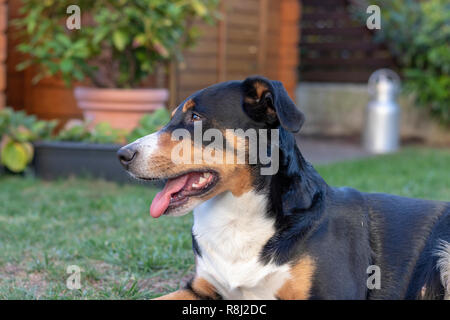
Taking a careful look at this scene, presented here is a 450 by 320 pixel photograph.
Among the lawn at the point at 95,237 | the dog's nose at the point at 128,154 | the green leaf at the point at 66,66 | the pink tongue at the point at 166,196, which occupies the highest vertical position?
the green leaf at the point at 66,66

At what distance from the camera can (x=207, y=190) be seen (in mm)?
2541

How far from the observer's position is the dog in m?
2.52

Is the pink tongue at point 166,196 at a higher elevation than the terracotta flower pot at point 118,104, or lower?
lower

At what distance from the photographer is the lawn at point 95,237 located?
320 centimetres

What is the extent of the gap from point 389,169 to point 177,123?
5017 mm

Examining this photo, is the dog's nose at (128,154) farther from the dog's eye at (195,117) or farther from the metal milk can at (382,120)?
Answer: the metal milk can at (382,120)

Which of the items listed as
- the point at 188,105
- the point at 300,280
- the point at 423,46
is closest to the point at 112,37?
the point at 188,105

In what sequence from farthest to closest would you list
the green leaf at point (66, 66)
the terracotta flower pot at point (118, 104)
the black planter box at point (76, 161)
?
the terracotta flower pot at point (118, 104)
the green leaf at point (66, 66)
the black planter box at point (76, 161)

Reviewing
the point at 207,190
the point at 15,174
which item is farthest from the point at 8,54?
the point at 207,190

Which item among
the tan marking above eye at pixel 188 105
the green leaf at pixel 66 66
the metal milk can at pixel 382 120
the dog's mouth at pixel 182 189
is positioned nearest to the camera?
the dog's mouth at pixel 182 189

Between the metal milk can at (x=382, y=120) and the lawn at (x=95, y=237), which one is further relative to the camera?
the metal milk can at (x=382, y=120)

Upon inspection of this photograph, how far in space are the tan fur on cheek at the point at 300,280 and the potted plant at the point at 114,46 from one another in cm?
408

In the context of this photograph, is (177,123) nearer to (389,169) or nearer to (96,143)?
(96,143)

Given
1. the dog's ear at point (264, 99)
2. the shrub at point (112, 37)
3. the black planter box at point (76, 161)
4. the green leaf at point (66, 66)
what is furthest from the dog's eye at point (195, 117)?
the green leaf at point (66, 66)
